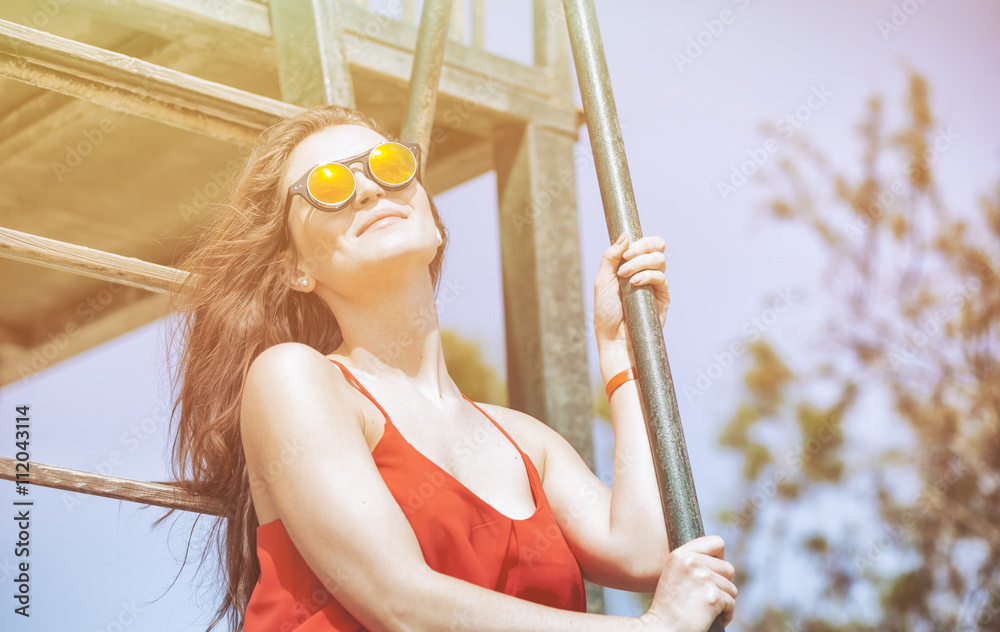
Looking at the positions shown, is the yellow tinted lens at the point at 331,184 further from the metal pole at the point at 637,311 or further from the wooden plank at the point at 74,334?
the wooden plank at the point at 74,334

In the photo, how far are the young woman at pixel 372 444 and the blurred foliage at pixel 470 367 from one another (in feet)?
31.0

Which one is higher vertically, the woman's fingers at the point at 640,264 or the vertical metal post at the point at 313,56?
the vertical metal post at the point at 313,56

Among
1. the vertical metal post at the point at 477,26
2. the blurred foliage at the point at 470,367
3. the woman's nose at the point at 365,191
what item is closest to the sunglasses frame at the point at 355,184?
the woman's nose at the point at 365,191

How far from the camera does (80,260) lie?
2090 mm

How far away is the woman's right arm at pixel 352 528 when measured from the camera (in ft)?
4.88

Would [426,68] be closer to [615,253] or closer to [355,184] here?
[355,184]

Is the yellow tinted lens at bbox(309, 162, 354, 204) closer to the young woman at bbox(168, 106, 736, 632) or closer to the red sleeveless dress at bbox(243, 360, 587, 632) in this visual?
the young woman at bbox(168, 106, 736, 632)

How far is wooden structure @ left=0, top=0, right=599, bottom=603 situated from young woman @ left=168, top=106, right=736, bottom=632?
271 millimetres

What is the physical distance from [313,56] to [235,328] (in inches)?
40.9

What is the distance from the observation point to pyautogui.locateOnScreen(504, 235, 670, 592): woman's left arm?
1971 mm

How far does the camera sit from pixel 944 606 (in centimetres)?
888

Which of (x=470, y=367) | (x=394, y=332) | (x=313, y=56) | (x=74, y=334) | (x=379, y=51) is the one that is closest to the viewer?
(x=394, y=332)

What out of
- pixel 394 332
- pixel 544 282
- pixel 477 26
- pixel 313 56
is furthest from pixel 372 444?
pixel 477 26

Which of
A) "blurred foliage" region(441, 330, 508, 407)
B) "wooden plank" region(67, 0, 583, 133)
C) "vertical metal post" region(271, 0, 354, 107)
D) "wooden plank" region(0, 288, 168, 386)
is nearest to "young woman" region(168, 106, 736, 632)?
"vertical metal post" region(271, 0, 354, 107)
